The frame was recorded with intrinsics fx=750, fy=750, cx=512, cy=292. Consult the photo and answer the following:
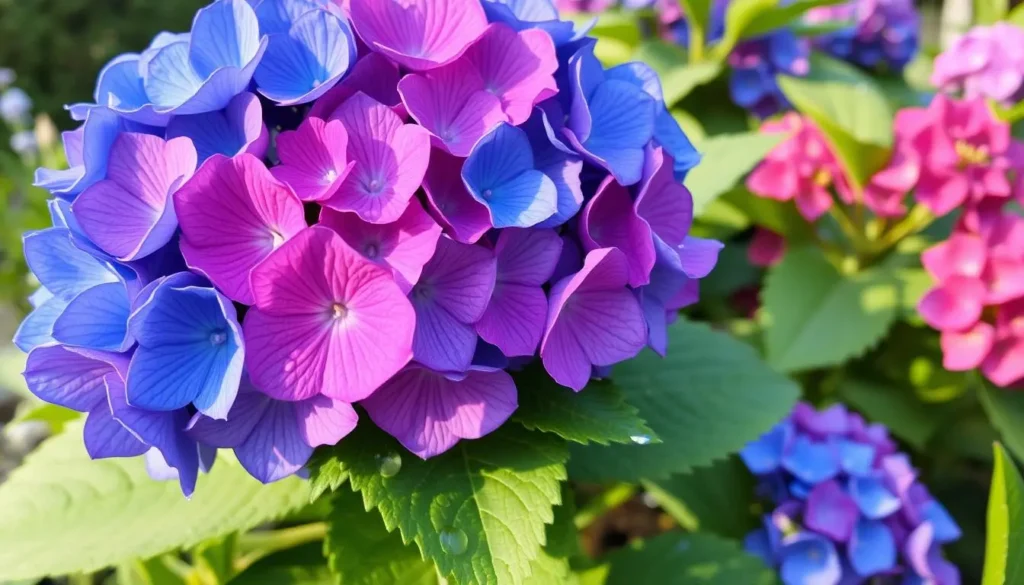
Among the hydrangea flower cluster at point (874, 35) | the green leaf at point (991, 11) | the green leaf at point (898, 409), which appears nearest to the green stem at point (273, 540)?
the green leaf at point (898, 409)

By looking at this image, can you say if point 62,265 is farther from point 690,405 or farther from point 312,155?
point 690,405

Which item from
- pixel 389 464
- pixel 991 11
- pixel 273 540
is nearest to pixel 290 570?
pixel 273 540

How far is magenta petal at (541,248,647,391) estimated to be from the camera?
0.59 metres

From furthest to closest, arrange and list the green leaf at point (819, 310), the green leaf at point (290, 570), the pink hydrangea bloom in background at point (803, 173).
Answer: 1. the pink hydrangea bloom in background at point (803, 173)
2. the green leaf at point (819, 310)
3. the green leaf at point (290, 570)

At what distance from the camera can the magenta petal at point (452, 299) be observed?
A: 0.55 m

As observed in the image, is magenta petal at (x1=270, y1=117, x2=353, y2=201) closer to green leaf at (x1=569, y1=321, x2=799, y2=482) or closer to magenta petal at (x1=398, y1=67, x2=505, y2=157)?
magenta petal at (x1=398, y1=67, x2=505, y2=157)

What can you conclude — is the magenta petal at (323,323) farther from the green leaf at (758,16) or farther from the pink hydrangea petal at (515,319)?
the green leaf at (758,16)

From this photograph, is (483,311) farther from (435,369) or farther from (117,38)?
(117,38)

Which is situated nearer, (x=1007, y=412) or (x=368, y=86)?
(x=368, y=86)

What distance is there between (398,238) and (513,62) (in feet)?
0.63

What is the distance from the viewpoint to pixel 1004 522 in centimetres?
66

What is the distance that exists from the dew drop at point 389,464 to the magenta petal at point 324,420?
0.20ft

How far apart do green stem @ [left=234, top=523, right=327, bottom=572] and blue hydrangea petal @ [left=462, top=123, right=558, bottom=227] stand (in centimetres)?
53

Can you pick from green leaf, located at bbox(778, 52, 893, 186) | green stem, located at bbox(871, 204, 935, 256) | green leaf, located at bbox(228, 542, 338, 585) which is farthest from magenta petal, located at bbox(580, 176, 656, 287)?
green stem, located at bbox(871, 204, 935, 256)
